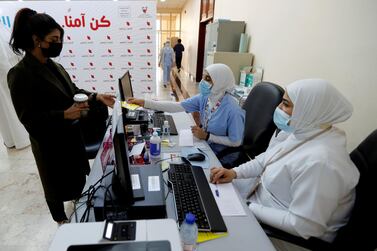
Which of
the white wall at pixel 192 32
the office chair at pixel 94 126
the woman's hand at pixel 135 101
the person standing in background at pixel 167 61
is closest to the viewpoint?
the woman's hand at pixel 135 101

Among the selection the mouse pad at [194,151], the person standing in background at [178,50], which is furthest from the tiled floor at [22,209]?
the person standing in background at [178,50]

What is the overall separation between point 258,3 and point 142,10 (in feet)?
5.43

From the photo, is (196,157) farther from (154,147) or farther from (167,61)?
(167,61)

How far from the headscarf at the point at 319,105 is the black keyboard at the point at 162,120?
3.16ft

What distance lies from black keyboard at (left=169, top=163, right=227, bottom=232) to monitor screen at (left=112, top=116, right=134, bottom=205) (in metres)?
0.23

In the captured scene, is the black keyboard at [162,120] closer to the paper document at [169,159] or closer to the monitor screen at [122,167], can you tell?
the paper document at [169,159]

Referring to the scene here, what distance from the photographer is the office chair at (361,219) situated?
81 centimetres

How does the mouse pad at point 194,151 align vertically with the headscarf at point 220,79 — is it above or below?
below

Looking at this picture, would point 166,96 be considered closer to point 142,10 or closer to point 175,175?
point 142,10

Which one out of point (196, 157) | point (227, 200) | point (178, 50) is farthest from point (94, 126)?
point (178, 50)

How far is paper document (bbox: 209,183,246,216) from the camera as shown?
3.23ft

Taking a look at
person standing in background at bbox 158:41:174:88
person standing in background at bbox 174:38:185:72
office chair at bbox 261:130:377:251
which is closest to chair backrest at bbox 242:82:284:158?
office chair at bbox 261:130:377:251

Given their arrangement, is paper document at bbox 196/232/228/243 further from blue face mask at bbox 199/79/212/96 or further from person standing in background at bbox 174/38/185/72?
person standing in background at bbox 174/38/185/72

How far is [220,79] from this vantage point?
1.68 meters
